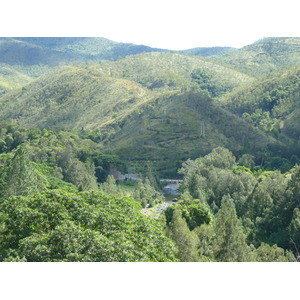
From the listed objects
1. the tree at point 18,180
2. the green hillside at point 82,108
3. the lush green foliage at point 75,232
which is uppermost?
the lush green foliage at point 75,232

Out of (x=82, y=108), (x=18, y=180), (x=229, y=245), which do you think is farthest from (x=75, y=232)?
(x=82, y=108)

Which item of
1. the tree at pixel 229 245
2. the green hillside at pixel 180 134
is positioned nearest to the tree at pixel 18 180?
the tree at pixel 229 245

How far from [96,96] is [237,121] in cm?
7359

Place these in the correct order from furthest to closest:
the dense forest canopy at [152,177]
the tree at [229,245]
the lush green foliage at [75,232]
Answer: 1. the tree at [229,245]
2. the dense forest canopy at [152,177]
3. the lush green foliage at [75,232]

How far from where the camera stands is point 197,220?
46.7 metres

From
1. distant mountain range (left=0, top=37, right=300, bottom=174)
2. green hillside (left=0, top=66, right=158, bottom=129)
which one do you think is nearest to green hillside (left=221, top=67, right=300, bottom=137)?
distant mountain range (left=0, top=37, right=300, bottom=174)

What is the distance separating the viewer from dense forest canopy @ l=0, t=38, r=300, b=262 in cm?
2614

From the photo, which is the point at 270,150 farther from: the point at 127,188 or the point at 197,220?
the point at 197,220

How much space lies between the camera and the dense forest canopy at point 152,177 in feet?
85.8

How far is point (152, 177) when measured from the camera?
91750 millimetres

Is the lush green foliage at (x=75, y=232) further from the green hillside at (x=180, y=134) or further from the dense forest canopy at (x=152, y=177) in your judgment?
the green hillside at (x=180, y=134)

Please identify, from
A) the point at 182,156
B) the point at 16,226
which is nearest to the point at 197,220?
the point at 16,226

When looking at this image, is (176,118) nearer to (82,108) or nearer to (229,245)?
(82,108)

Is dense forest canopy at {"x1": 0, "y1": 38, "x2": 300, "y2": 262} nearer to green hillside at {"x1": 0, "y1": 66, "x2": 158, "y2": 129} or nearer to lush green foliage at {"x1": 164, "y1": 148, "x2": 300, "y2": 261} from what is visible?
lush green foliage at {"x1": 164, "y1": 148, "x2": 300, "y2": 261}
